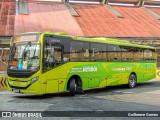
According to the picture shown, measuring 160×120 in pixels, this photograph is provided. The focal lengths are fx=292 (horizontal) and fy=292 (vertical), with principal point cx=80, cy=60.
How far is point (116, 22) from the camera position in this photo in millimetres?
35562

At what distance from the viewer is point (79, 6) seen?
1576 inches

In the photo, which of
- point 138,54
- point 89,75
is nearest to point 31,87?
point 89,75

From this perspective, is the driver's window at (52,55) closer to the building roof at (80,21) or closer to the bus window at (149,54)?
the bus window at (149,54)

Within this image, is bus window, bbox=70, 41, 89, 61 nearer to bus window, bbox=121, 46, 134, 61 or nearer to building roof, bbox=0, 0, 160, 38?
bus window, bbox=121, 46, 134, 61

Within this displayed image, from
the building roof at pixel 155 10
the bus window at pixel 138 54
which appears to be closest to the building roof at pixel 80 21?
the building roof at pixel 155 10

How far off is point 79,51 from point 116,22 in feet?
72.1

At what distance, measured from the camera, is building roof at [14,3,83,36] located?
1182 inches

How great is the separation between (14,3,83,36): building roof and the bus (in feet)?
45.4

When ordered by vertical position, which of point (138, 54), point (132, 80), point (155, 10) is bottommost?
point (132, 80)

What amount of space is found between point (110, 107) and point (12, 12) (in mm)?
25740

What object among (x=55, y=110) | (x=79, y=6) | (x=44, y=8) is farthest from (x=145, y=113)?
(x=79, y=6)

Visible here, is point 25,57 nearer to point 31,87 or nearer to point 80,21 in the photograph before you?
point 31,87

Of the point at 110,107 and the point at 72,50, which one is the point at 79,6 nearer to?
the point at 72,50

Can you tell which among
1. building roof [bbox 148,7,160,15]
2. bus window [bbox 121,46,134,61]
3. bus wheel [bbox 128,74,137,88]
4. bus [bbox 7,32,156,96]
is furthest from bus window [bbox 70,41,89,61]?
building roof [bbox 148,7,160,15]
